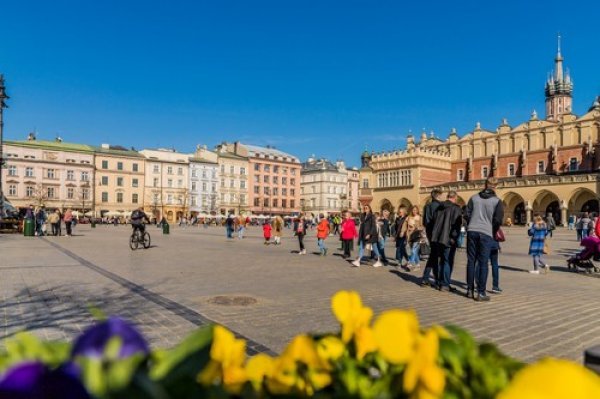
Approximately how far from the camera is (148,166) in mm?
78875

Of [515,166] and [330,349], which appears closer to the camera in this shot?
[330,349]

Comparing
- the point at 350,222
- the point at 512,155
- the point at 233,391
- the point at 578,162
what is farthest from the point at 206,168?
the point at 233,391

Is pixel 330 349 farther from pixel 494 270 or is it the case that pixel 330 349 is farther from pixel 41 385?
pixel 494 270

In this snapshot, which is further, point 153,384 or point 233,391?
point 233,391

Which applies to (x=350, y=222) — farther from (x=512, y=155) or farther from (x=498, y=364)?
(x=512, y=155)

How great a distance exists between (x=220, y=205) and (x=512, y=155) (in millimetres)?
50538

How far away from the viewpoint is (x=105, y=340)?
0.76m

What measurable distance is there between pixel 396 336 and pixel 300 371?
0.68 ft

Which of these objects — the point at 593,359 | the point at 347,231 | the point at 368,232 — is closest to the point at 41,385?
the point at 593,359

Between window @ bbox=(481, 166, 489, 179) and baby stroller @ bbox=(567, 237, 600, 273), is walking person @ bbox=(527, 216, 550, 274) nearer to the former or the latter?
baby stroller @ bbox=(567, 237, 600, 273)

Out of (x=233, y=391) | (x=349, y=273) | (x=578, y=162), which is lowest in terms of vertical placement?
(x=349, y=273)

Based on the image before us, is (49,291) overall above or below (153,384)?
below

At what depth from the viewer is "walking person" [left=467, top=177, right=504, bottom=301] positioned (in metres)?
8.17

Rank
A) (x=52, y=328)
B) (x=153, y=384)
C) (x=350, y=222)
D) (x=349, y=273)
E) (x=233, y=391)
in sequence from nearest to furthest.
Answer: (x=153, y=384) < (x=233, y=391) < (x=52, y=328) < (x=349, y=273) < (x=350, y=222)
